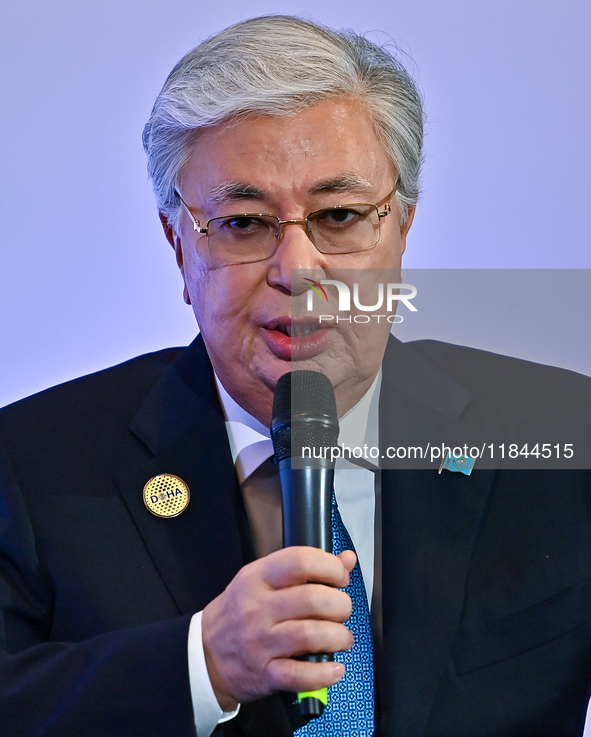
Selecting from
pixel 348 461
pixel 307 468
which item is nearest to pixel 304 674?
pixel 307 468

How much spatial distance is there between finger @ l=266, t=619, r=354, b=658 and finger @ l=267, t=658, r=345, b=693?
0.05ft

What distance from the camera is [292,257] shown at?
1.71 meters

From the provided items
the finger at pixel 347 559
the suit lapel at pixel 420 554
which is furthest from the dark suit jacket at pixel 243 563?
the finger at pixel 347 559

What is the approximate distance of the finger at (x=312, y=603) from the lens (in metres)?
1.12

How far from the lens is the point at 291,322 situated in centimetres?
170

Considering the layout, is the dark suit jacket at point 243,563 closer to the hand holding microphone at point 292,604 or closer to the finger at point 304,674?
the hand holding microphone at point 292,604

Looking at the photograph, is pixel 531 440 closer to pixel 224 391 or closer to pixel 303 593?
pixel 224 391

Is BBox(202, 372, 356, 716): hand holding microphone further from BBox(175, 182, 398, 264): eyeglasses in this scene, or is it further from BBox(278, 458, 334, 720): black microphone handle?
BBox(175, 182, 398, 264): eyeglasses

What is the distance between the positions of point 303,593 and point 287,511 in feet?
0.43

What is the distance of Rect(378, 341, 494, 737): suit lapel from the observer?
5.32 feet

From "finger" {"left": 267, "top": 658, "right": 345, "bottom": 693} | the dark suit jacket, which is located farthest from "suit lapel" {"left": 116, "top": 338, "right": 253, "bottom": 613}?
"finger" {"left": 267, "top": 658, "right": 345, "bottom": 693}

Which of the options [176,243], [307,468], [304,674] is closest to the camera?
[304,674]

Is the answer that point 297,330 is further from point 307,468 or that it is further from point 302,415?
point 307,468

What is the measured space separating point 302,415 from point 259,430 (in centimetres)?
57
